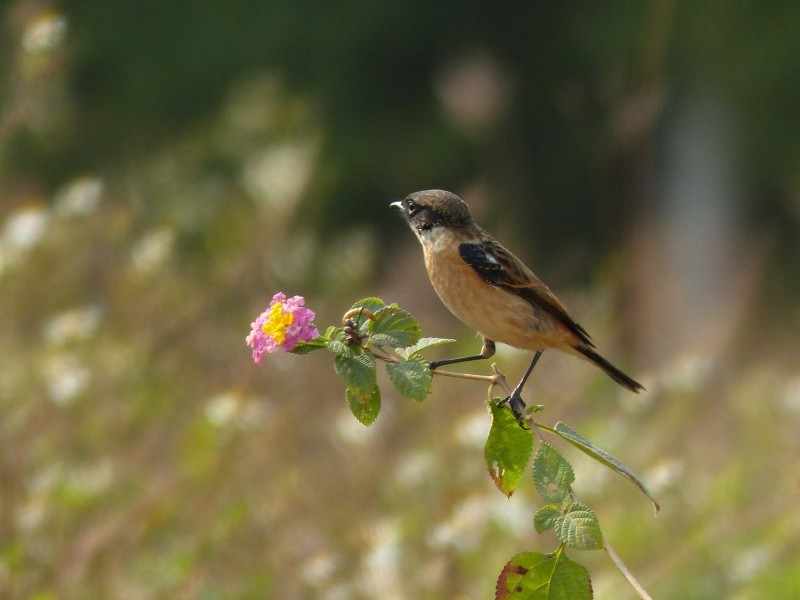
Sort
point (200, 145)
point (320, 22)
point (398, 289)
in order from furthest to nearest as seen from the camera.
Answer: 1. point (320, 22)
2. point (398, 289)
3. point (200, 145)

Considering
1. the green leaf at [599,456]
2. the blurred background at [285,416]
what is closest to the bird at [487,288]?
the blurred background at [285,416]

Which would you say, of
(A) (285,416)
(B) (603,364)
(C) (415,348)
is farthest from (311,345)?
(A) (285,416)

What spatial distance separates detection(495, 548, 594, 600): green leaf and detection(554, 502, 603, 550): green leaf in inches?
2.1

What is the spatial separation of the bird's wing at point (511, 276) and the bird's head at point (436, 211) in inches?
4.5

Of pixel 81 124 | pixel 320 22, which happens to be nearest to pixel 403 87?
pixel 320 22

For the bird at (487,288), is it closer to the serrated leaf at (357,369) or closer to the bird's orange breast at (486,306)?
the bird's orange breast at (486,306)

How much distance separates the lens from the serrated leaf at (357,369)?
236 centimetres

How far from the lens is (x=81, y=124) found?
18469 millimetres

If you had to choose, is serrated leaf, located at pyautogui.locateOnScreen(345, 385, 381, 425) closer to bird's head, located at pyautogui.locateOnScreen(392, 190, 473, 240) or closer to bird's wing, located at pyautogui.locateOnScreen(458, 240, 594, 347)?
bird's wing, located at pyautogui.locateOnScreen(458, 240, 594, 347)

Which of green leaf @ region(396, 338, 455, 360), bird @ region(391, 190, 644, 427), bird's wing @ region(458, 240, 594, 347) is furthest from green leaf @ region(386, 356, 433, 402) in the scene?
bird's wing @ region(458, 240, 594, 347)

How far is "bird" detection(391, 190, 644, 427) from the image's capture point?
144 inches

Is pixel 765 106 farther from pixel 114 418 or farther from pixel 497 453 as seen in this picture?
pixel 497 453

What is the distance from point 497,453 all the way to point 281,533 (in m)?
2.71

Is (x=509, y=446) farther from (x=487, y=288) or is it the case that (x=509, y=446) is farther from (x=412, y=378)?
(x=487, y=288)
